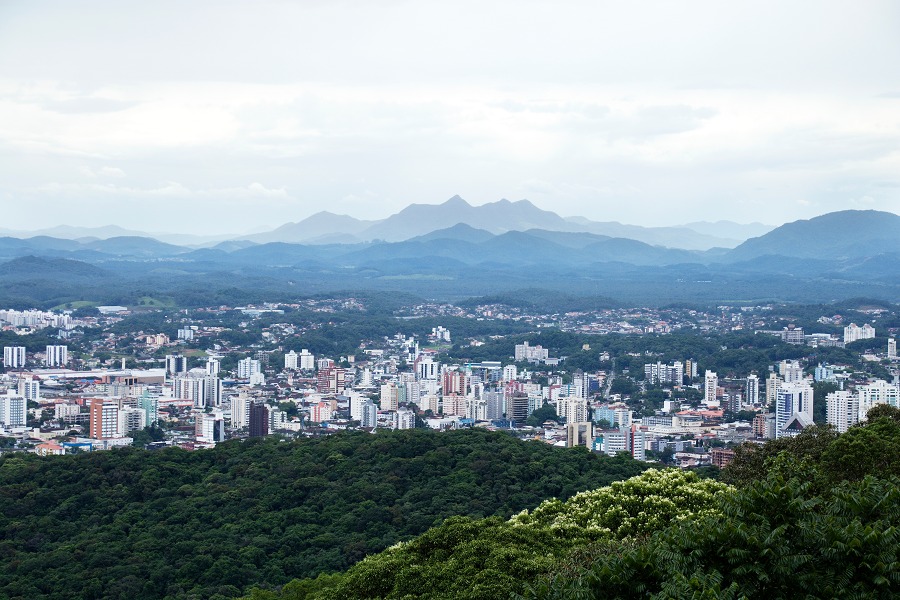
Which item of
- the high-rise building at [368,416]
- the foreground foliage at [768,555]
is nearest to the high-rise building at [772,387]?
the high-rise building at [368,416]

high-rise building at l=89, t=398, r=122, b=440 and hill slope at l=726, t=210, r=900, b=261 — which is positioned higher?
hill slope at l=726, t=210, r=900, b=261

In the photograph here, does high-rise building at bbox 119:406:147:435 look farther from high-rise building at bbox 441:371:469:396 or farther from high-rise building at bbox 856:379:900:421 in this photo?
high-rise building at bbox 856:379:900:421

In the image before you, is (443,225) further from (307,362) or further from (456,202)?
(307,362)

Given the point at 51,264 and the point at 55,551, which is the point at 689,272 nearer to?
the point at 51,264

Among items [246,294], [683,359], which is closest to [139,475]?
[683,359]

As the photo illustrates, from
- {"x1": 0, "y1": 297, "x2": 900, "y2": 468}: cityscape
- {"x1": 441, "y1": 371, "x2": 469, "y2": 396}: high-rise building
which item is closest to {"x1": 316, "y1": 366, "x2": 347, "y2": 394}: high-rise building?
{"x1": 0, "y1": 297, "x2": 900, "y2": 468}: cityscape

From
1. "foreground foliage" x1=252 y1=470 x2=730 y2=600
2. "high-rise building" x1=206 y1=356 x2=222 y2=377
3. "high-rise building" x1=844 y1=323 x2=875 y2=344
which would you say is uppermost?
"foreground foliage" x1=252 y1=470 x2=730 y2=600

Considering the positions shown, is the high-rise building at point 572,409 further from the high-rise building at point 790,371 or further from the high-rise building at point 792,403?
the high-rise building at point 790,371
